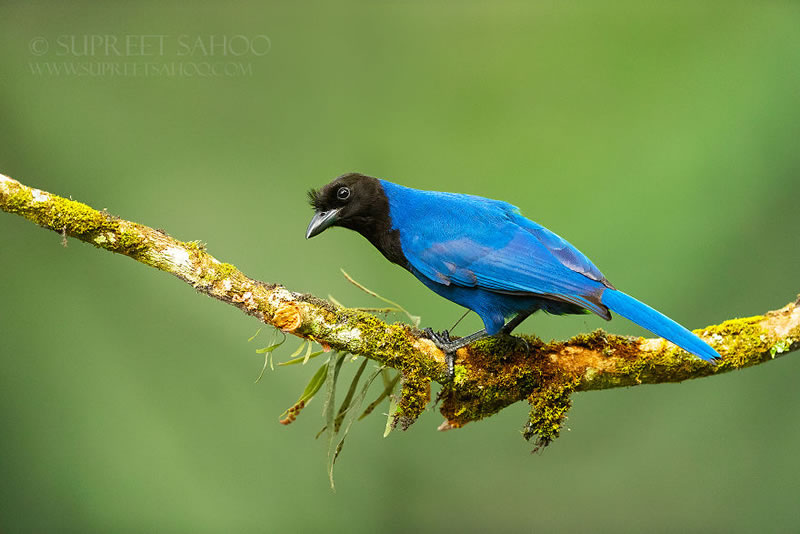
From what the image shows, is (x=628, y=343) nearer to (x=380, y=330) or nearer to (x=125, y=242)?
(x=380, y=330)

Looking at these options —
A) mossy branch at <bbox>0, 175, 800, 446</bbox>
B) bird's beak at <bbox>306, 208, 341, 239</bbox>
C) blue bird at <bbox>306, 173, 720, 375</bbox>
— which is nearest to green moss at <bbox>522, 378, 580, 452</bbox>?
mossy branch at <bbox>0, 175, 800, 446</bbox>

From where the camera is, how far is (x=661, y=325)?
268cm

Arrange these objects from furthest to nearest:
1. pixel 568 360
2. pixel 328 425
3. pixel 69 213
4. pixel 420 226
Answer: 1. pixel 420 226
2. pixel 328 425
3. pixel 568 360
4. pixel 69 213

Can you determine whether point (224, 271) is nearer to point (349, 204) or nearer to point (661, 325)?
point (349, 204)

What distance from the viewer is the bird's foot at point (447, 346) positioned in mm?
2916

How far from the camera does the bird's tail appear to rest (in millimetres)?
2627

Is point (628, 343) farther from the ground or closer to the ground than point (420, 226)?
closer to the ground

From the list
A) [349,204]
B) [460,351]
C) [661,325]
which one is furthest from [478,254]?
[661,325]

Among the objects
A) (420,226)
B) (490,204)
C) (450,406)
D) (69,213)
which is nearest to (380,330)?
(450,406)

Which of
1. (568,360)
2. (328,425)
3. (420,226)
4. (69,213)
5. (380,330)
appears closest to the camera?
(69,213)

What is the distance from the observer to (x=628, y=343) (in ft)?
9.88

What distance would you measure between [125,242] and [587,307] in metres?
1.82

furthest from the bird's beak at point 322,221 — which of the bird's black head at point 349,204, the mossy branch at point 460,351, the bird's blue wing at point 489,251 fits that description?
the mossy branch at point 460,351

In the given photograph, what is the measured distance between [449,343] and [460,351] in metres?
0.08
